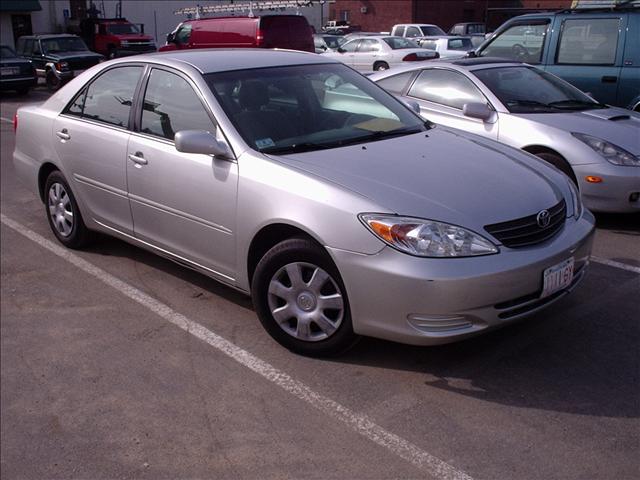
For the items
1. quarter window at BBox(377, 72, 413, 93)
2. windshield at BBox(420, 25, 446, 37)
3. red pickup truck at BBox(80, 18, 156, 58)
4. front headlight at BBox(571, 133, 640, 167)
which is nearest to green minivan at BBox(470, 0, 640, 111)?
quarter window at BBox(377, 72, 413, 93)

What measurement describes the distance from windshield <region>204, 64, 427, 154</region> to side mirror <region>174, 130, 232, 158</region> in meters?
0.17

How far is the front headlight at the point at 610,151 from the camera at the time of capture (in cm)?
606

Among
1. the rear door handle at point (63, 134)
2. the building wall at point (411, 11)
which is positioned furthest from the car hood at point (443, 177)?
the building wall at point (411, 11)

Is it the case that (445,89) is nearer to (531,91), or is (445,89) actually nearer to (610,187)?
(531,91)

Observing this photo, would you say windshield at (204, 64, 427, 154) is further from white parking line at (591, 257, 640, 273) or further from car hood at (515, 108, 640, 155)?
car hood at (515, 108, 640, 155)

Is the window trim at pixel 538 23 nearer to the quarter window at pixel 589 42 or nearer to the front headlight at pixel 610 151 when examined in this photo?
the quarter window at pixel 589 42

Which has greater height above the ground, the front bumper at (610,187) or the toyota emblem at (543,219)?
the toyota emblem at (543,219)

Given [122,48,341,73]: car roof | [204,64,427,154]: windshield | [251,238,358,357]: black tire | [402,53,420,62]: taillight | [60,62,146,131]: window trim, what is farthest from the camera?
[402,53,420,62]: taillight

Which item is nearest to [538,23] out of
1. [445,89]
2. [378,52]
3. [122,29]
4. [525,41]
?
[525,41]

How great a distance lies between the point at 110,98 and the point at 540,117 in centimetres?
374

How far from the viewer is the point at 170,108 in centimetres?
475

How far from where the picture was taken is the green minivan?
8.38 metres

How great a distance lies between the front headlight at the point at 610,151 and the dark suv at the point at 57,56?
1678 cm

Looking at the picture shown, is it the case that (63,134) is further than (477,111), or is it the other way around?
(477,111)
